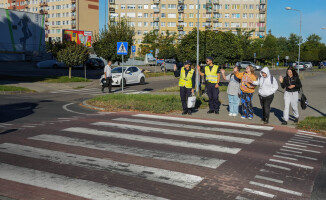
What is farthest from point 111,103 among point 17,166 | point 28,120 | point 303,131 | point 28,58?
point 28,58

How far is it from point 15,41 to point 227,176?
63.0 m

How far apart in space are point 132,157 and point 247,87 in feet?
18.7

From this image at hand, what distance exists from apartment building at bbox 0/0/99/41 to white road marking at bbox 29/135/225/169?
101m

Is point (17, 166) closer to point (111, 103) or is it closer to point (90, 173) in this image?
point (90, 173)

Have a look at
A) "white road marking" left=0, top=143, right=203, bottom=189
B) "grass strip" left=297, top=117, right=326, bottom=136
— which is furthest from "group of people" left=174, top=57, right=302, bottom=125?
"white road marking" left=0, top=143, right=203, bottom=189

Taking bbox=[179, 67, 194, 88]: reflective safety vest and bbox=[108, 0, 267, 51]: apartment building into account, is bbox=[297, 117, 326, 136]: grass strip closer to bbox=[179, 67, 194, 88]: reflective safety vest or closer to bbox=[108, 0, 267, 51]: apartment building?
bbox=[179, 67, 194, 88]: reflective safety vest

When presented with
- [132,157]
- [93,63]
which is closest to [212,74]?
[132,157]

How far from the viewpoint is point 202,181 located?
524cm

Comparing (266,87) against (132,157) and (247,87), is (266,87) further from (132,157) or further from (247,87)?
(132,157)

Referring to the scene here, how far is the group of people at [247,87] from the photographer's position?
1037 centimetres

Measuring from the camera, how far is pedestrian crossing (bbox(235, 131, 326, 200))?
15.9ft

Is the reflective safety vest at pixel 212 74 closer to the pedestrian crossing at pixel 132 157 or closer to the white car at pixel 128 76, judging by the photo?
the pedestrian crossing at pixel 132 157

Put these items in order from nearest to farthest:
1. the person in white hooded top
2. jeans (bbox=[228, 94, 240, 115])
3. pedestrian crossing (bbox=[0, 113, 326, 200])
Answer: pedestrian crossing (bbox=[0, 113, 326, 200]) < the person in white hooded top < jeans (bbox=[228, 94, 240, 115])

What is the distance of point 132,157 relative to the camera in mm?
6418
